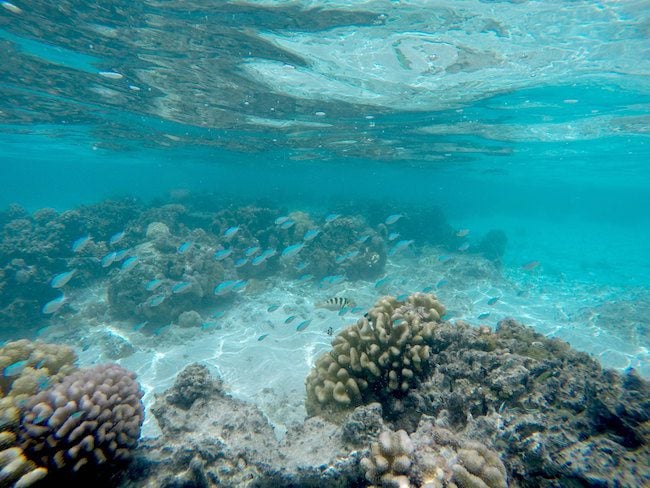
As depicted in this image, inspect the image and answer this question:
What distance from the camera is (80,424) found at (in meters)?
3.41

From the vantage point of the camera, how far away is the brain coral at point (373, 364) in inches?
188

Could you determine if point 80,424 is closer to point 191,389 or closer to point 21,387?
point 21,387

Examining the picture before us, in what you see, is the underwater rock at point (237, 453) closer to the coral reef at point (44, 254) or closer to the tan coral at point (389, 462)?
the tan coral at point (389, 462)

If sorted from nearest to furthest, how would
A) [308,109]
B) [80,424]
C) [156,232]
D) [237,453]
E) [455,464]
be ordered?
[455,464] → [80,424] → [237,453] → [156,232] → [308,109]

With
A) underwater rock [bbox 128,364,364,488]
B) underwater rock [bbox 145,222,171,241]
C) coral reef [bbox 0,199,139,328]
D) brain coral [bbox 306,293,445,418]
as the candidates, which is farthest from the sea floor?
underwater rock [bbox 145,222,171,241]

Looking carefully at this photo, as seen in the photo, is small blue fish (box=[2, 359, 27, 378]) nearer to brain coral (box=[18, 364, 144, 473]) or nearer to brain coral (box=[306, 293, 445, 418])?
brain coral (box=[18, 364, 144, 473])

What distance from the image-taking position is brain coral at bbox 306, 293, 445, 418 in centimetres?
477

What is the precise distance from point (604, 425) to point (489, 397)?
1.07 m

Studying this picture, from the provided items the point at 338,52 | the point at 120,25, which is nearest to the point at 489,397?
the point at 338,52

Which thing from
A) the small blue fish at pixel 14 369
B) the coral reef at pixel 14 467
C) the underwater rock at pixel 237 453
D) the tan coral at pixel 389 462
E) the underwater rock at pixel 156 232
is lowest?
the underwater rock at pixel 156 232

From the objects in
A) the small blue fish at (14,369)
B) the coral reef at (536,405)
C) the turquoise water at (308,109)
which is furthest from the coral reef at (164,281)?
the coral reef at (536,405)

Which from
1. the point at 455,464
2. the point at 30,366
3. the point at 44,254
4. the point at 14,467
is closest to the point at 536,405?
the point at 455,464

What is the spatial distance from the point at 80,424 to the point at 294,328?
992 cm

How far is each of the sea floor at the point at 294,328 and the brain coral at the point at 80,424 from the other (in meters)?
3.87
